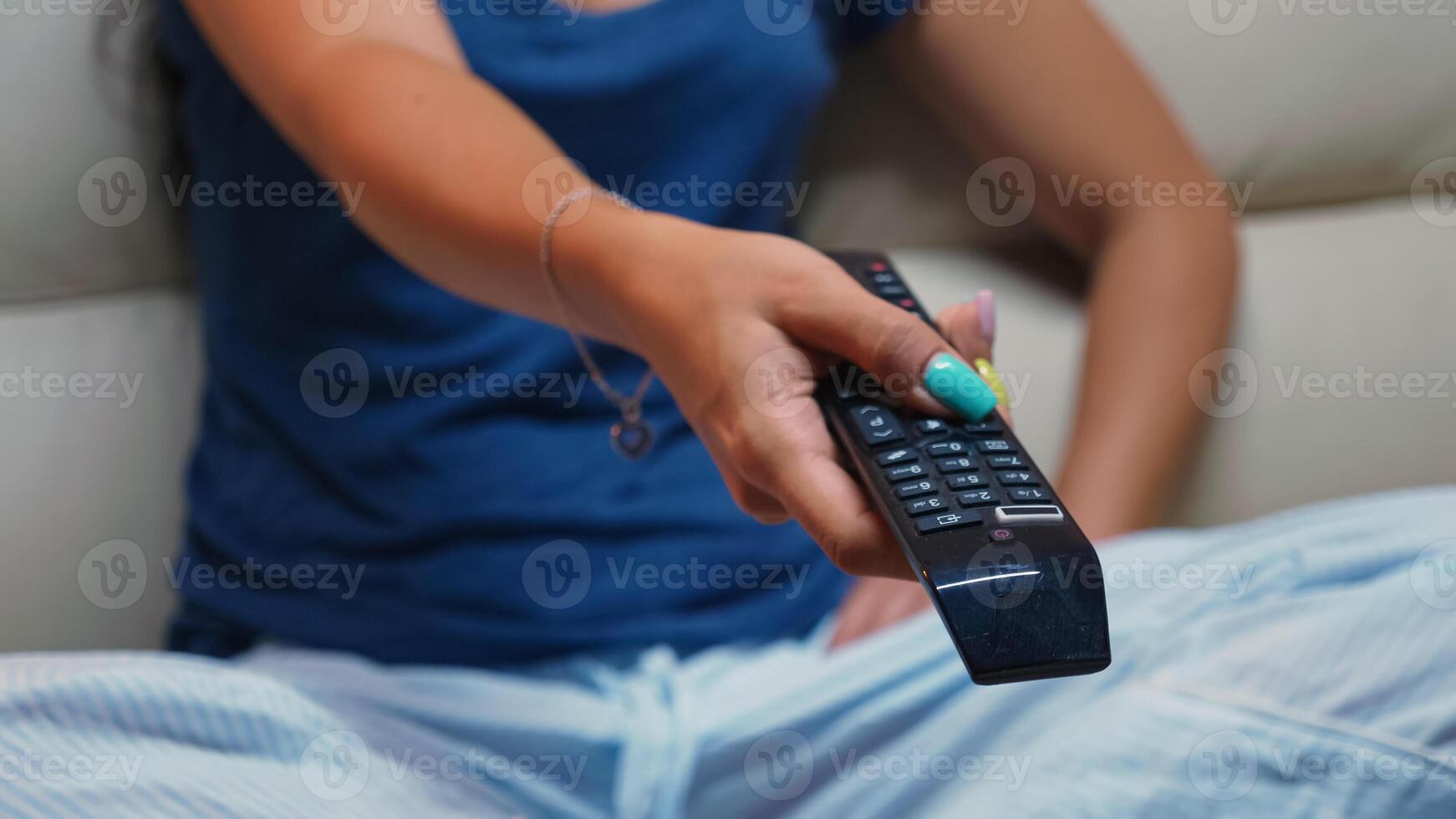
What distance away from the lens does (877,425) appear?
0.37 meters

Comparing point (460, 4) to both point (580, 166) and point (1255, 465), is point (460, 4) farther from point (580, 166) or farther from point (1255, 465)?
point (1255, 465)

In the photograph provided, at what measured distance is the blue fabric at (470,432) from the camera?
56 centimetres

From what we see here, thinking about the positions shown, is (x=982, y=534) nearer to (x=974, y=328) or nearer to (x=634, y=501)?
(x=974, y=328)

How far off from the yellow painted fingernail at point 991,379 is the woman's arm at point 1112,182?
23 cm

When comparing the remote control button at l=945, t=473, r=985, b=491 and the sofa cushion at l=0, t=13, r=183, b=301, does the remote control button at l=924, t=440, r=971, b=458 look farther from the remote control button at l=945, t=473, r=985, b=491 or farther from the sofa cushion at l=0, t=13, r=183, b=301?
the sofa cushion at l=0, t=13, r=183, b=301

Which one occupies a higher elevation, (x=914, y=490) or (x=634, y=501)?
(x=914, y=490)

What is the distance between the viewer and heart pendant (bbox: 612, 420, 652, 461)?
0.51 metres

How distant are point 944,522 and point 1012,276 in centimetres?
45

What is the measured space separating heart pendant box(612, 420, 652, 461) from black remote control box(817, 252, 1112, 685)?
0.15m

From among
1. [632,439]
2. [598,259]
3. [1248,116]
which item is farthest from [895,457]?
[1248,116]

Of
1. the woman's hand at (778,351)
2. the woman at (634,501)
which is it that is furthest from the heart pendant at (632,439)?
the woman's hand at (778,351)

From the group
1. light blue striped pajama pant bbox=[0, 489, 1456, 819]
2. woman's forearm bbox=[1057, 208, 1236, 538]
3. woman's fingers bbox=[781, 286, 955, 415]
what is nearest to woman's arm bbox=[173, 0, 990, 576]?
woman's fingers bbox=[781, 286, 955, 415]

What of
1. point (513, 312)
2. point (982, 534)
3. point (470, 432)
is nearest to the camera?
point (982, 534)

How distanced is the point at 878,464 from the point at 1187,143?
0.44 metres
